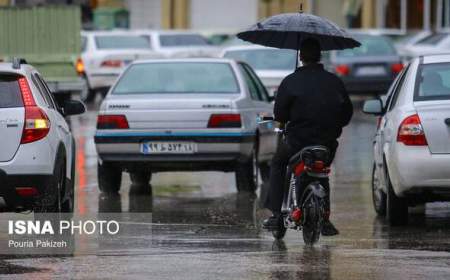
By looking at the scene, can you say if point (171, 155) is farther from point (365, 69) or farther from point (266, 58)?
point (365, 69)

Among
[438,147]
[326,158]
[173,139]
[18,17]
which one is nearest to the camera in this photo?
[326,158]

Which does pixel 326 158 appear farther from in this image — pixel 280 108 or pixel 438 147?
pixel 438 147

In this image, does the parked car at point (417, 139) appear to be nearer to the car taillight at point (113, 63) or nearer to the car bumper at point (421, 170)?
the car bumper at point (421, 170)

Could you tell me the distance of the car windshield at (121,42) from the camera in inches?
1393

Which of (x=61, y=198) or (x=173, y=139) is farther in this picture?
(x=173, y=139)

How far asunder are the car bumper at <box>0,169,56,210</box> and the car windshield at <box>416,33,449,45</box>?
2675cm

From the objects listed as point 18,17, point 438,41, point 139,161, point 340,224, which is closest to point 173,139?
point 139,161

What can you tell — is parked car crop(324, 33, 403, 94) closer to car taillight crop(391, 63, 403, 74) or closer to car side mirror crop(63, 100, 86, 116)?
car taillight crop(391, 63, 403, 74)

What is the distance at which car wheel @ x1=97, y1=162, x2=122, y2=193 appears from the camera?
1602cm

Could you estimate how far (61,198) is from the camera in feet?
40.1

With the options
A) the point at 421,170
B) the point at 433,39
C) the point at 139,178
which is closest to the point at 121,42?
the point at 433,39

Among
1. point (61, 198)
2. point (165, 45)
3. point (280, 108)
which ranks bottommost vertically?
point (165, 45)

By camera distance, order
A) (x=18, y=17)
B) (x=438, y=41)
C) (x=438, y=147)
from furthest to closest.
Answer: (x=438, y=41) → (x=18, y=17) → (x=438, y=147)

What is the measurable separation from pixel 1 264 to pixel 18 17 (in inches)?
651
